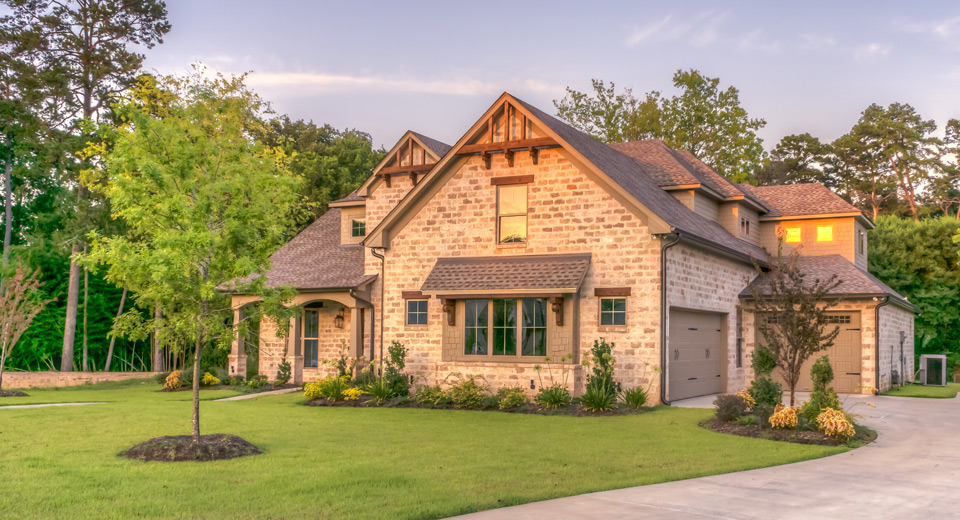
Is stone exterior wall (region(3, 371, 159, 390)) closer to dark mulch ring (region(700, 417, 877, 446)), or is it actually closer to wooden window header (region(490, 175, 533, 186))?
wooden window header (region(490, 175, 533, 186))

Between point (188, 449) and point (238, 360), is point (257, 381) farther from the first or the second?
point (188, 449)

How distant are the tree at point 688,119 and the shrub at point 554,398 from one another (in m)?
28.9

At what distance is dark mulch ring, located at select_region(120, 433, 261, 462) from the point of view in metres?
10.7

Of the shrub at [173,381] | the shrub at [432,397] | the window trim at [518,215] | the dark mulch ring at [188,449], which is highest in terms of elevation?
the window trim at [518,215]

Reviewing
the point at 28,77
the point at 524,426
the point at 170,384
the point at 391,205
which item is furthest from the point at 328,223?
the point at 524,426

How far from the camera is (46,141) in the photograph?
102 ft

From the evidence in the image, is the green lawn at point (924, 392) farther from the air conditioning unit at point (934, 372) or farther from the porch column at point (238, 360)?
the porch column at point (238, 360)

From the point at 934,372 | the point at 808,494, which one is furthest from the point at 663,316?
the point at 934,372

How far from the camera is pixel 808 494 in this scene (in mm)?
8703

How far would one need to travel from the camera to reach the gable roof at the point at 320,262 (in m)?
23.2

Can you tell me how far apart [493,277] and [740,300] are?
8.37 meters

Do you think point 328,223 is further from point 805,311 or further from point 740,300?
point 805,311

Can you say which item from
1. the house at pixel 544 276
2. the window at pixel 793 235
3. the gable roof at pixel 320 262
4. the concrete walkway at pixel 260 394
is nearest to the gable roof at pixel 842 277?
the house at pixel 544 276

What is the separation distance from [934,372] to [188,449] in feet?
84.6
